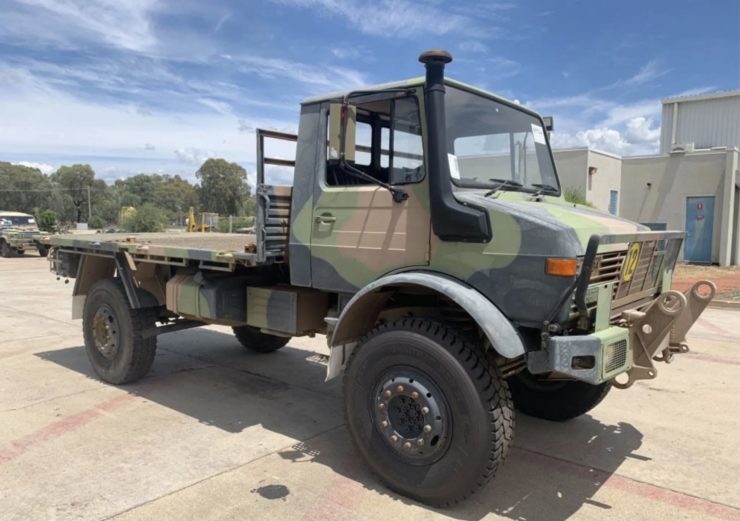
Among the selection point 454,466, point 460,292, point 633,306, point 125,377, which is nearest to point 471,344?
point 460,292

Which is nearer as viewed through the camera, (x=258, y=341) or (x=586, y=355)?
(x=586, y=355)

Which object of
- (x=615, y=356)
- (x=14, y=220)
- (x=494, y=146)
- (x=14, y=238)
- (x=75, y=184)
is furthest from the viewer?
(x=75, y=184)

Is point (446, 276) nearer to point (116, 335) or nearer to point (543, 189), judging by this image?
point (543, 189)

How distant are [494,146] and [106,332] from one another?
4385 mm

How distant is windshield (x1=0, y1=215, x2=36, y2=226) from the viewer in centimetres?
2677

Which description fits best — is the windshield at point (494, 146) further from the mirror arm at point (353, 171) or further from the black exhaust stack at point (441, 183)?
the mirror arm at point (353, 171)

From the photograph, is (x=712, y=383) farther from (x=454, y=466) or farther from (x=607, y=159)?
(x=607, y=159)

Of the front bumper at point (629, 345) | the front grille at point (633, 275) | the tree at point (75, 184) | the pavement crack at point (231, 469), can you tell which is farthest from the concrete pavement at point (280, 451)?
the tree at point (75, 184)

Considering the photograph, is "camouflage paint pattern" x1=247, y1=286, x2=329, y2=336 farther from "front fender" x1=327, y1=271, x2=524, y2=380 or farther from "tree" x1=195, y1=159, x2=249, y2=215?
"tree" x1=195, y1=159, x2=249, y2=215

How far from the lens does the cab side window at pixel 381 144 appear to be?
3.77m

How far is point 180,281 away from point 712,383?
547 cm

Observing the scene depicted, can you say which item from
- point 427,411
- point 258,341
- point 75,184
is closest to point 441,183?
point 427,411

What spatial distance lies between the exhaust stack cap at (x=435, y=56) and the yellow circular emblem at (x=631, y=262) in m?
1.61

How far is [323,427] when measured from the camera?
4832 mm
